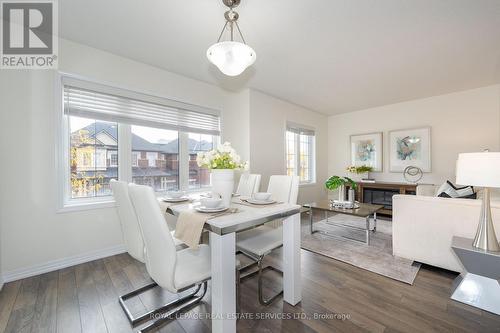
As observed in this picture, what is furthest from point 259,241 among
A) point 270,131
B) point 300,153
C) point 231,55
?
point 300,153

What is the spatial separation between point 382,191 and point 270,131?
8.97 ft

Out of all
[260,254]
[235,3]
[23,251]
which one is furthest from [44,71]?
[260,254]

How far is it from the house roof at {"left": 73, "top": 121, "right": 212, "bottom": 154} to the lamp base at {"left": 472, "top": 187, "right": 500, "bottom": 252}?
10.8 feet

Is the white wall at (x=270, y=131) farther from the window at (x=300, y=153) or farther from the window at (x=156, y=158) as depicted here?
the window at (x=156, y=158)

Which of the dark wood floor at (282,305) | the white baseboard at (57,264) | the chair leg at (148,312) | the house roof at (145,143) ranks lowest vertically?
the dark wood floor at (282,305)

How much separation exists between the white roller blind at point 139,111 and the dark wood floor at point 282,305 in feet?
5.75

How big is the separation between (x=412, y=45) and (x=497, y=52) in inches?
44.9

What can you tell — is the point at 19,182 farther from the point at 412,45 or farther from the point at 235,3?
the point at 412,45

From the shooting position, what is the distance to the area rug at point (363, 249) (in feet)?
7.01

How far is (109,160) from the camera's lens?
2656 mm

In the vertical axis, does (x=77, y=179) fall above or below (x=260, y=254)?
above

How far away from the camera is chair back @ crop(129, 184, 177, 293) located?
3.70 feet

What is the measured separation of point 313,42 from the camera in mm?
2328

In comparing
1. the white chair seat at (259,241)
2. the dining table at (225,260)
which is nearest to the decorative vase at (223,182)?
the dining table at (225,260)
